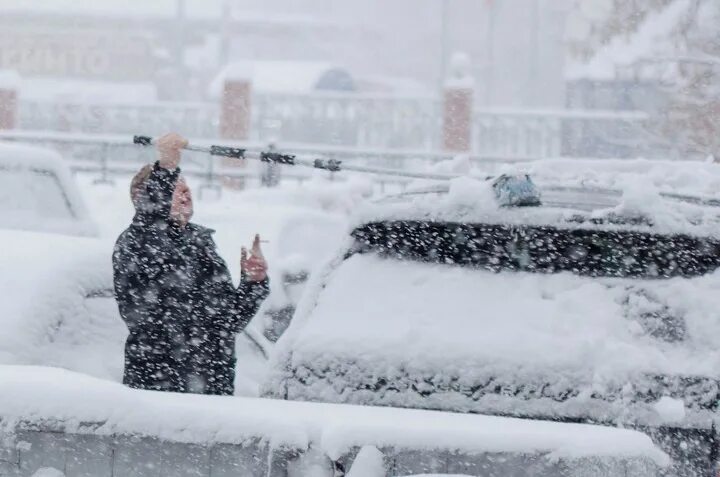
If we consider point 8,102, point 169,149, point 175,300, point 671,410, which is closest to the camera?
point 671,410

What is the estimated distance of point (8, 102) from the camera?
24469 mm

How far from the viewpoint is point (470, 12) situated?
244 feet

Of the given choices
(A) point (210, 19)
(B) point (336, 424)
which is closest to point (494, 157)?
(B) point (336, 424)

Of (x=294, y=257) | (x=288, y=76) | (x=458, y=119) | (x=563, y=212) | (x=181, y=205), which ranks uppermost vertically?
(x=288, y=76)

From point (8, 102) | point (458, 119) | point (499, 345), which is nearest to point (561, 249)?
point (499, 345)

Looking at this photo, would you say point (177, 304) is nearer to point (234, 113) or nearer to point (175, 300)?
point (175, 300)

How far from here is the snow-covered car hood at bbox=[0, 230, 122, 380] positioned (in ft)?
17.4

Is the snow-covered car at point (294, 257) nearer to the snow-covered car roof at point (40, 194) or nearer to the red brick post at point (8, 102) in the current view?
the snow-covered car roof at point (40, 194)

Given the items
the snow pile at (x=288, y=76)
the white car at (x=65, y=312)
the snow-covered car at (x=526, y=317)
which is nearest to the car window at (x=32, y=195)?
the white car at (x=65, y=312)

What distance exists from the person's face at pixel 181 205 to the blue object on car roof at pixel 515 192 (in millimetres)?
1667

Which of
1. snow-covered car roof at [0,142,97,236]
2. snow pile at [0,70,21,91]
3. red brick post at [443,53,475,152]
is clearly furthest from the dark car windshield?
snow pile at [0,70,21,91]

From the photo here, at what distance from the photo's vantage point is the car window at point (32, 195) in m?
8.84

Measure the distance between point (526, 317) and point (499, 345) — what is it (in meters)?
0.15

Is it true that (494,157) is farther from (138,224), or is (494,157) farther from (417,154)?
(138,224)
